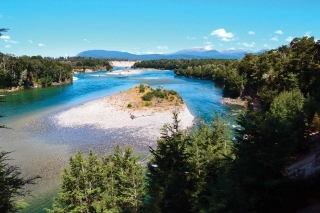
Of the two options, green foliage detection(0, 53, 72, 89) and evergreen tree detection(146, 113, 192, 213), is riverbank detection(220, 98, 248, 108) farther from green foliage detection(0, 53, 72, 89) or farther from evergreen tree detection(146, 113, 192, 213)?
green foliage detection(0, 53, 72, 89)

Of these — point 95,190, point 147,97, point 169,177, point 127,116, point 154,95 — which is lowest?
point 127,116

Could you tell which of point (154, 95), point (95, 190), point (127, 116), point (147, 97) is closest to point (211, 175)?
point (95, 190)

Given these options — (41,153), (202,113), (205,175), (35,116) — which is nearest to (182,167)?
(205,175)

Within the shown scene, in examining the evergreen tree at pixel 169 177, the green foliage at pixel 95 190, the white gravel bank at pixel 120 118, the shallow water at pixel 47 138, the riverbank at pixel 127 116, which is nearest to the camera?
the evergreen tree at pixel 169 177

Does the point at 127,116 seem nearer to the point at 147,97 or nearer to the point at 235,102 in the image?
the point at 147,97

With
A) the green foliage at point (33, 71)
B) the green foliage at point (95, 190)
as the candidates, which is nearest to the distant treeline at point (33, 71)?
the green foliage at point (33, 71)

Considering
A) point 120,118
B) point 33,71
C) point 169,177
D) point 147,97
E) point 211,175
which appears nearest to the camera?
point 169,177

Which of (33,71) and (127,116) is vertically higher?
(33,71)

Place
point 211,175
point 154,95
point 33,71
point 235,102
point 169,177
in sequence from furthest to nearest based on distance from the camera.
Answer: point 33,71
point 235,102
point 154,95
point 211,175
point 169,177

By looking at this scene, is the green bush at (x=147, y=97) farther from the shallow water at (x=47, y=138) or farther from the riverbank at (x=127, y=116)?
the shallow water at (x=47, y=138)

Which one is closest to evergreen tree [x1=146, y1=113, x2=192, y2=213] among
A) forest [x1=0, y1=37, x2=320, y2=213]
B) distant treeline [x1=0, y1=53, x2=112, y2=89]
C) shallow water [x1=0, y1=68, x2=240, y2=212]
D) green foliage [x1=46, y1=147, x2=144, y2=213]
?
forest [x1=0, y1=37, x2=320, y2=213]

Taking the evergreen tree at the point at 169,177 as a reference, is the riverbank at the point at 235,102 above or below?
below
